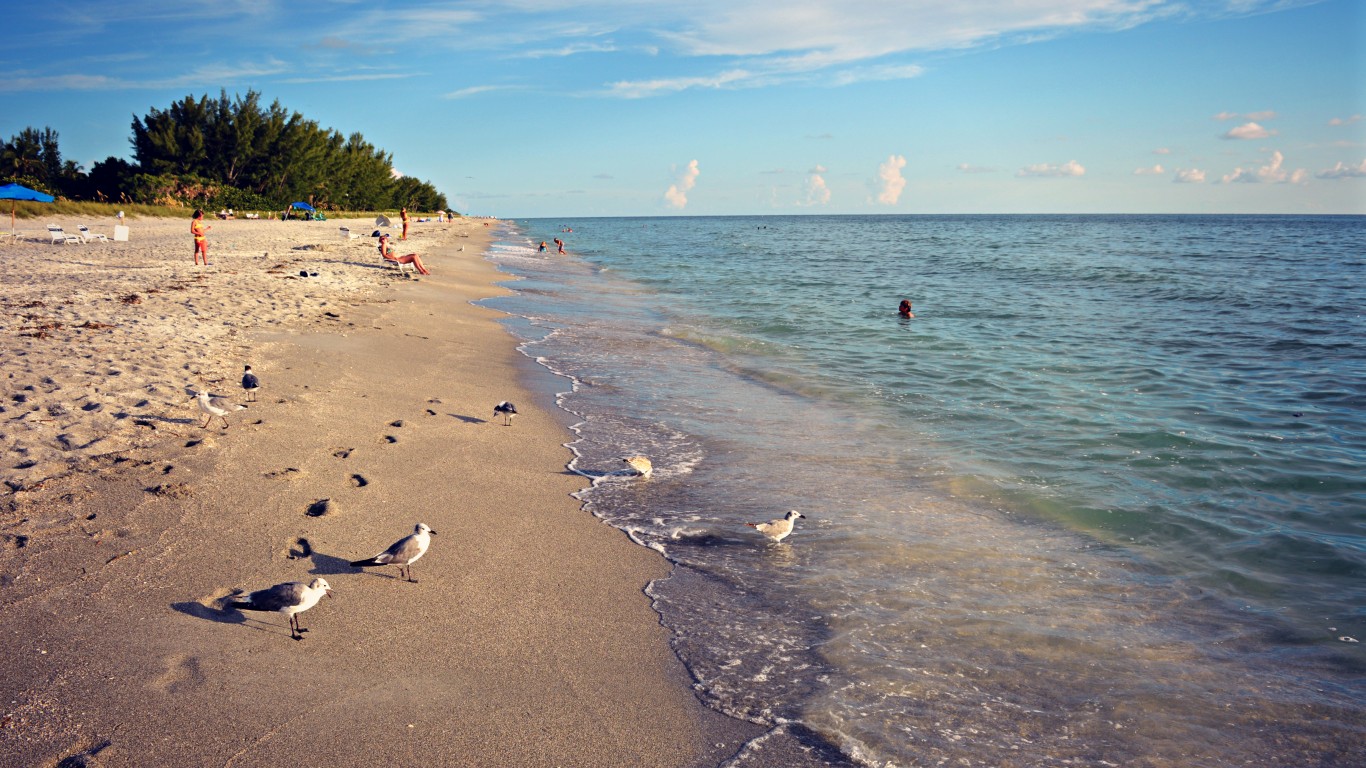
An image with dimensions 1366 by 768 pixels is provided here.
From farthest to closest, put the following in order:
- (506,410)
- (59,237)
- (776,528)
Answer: (59,237) < (506,410) < (776,528)

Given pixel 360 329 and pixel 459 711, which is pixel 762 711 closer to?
pixel 459 711

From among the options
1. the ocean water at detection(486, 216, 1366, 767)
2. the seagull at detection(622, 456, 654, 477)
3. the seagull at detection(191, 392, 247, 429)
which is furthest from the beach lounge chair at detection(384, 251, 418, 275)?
the seagull at detection(622, 456, 654, 477)

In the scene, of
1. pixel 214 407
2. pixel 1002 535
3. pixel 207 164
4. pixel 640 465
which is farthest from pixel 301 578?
pixel 207 164

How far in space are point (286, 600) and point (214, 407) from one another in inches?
172

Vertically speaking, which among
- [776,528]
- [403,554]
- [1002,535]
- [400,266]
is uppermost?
[400,266]

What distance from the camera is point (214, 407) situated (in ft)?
26.9

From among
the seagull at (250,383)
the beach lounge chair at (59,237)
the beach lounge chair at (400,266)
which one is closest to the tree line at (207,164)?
the beach lounge chair at (59,237)

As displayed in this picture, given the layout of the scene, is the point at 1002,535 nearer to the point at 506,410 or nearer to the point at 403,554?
the point at 403,554

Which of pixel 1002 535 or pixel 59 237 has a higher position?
pixel 59 237

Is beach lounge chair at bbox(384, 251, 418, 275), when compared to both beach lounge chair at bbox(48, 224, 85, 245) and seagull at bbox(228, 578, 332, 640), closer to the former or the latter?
beach lounge chair at bbox(48, 224, 85, 245)

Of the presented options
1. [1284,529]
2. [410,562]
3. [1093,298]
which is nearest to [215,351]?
[410,562]

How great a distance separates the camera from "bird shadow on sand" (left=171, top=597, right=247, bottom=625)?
16.1 feet

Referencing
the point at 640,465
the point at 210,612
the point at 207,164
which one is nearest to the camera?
the point at 210,612

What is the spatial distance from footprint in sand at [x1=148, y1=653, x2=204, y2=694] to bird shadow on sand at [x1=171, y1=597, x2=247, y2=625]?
16.8 inches
